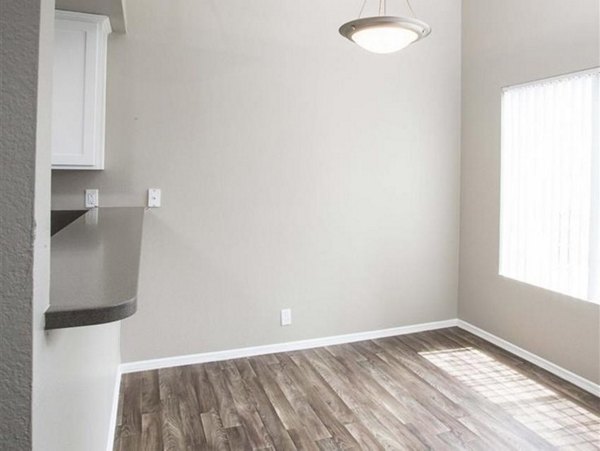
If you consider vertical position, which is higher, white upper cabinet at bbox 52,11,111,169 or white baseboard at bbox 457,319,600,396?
white upper cabinet at bbox 52,11,111,169

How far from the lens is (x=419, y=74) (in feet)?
12.3

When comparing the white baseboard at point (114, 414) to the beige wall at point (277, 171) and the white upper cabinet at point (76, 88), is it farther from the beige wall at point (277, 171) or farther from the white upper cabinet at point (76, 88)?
the white upper cabinet at point (76, 88)

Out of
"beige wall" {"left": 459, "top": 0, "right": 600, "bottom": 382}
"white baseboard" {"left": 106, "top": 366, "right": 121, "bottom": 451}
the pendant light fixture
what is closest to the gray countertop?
"white baseboard" {"left": 106, "top": 366, "right": 121, "bottom": 451}

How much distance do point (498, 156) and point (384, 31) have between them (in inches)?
76.4

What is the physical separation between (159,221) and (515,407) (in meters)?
2.56

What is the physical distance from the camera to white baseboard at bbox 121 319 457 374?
3.15m

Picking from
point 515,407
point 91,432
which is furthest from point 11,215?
point 515,407

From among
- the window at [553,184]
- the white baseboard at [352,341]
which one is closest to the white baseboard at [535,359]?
the white baseboard at [352,341]

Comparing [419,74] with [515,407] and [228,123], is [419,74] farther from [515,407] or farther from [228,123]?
[515,407]

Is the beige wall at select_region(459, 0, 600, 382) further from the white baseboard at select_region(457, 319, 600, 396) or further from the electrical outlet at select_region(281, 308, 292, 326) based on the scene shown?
the electrical outlet at select_region(281, 308, 292, 326)

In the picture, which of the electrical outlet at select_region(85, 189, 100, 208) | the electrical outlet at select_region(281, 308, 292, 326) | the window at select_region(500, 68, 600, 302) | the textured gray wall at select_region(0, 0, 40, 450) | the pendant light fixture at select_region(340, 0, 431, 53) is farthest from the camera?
the electrical outlet at select_region(281, 308, 292, 326)

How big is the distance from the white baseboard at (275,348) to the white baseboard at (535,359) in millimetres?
233

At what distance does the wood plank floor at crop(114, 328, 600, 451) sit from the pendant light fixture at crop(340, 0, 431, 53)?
6.56 feet

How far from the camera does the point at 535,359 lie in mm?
3238
